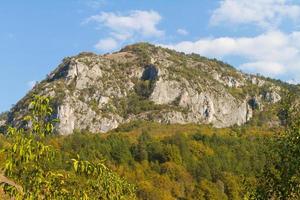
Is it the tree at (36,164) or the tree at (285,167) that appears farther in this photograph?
the tree at (285,167)

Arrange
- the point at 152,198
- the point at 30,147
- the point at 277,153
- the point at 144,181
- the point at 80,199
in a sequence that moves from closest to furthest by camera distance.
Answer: the point at 30,147
the point at 80,199
the point at 277,153
the point at 152,198
the point at 144,181

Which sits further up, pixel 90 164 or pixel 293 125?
pixel 293 125

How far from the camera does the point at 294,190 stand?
935 inches

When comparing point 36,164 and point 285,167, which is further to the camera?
point 285,167

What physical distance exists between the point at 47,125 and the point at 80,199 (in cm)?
221

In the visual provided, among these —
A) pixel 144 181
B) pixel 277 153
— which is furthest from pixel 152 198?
pixel 277 153

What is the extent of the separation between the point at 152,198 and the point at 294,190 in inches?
5955

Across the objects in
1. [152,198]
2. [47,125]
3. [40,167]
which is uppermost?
[47,125]

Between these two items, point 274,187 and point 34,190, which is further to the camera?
point 274,187

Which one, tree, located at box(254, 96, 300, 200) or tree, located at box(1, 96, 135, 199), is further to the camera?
tree, located at box(254, 96, 300, 200)

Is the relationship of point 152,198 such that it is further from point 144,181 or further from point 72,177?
point 72,177

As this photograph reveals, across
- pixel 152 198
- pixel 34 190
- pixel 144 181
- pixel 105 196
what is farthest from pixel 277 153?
pixel 144 181

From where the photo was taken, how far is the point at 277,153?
25797 millimetres

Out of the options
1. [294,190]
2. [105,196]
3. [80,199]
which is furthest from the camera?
[294,190]
